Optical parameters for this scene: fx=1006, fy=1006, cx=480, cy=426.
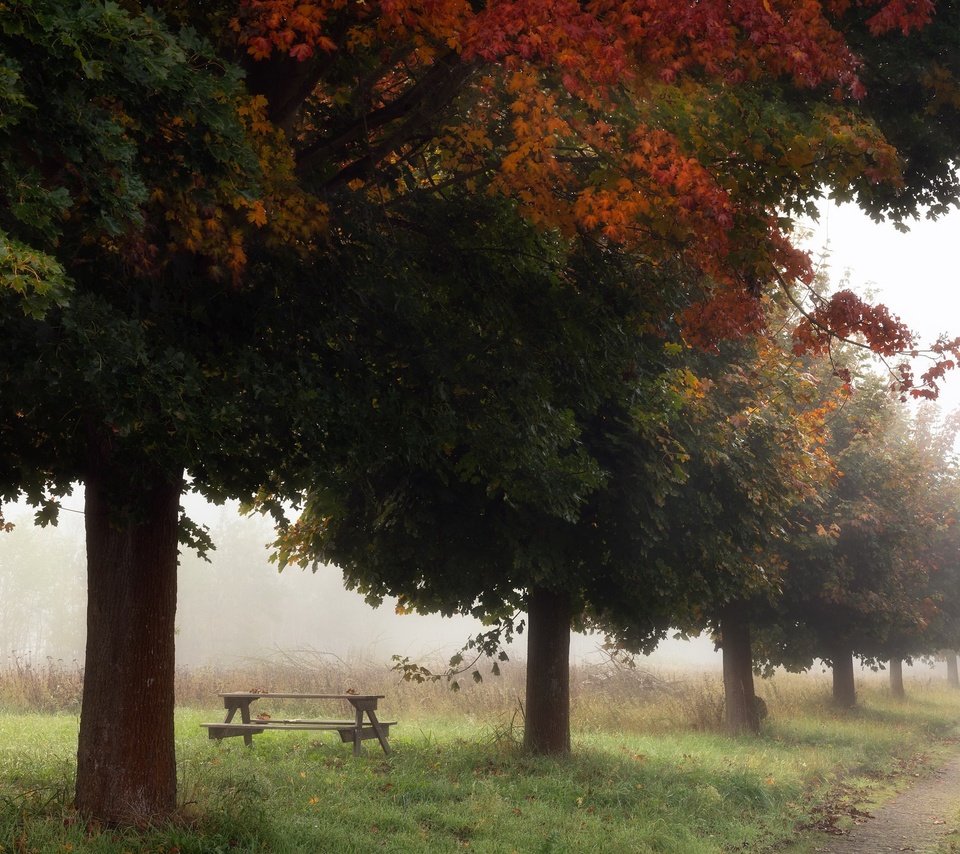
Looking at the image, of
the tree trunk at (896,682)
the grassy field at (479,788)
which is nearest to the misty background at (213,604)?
the tree trunk at (896,682)

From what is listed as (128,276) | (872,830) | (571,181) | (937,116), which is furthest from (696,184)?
(872,830)

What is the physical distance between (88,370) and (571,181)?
14.4 ft

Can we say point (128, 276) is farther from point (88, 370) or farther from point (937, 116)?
point (937, 116)

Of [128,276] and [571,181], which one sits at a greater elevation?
[571,181]

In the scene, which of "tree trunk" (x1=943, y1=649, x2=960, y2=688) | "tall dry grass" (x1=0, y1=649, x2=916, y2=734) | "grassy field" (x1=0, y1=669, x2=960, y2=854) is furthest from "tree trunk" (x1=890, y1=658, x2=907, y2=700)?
"tree trunk" (x1=943, y1=649, x2=960, y2=688)

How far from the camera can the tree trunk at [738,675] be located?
72.3ft

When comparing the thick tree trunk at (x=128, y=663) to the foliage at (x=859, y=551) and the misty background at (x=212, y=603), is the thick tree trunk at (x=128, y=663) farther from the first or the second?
the misty background at (x=212, y=603)

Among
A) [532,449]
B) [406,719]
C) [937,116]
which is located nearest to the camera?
[937,116]

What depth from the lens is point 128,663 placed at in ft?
26.7

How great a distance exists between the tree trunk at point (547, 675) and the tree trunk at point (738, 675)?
7970mm

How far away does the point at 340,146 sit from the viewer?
27.5ft

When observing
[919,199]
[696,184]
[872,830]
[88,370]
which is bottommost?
[872,830]

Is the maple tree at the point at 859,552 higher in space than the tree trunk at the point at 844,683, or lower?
higher

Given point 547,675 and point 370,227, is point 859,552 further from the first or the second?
point 370,227
